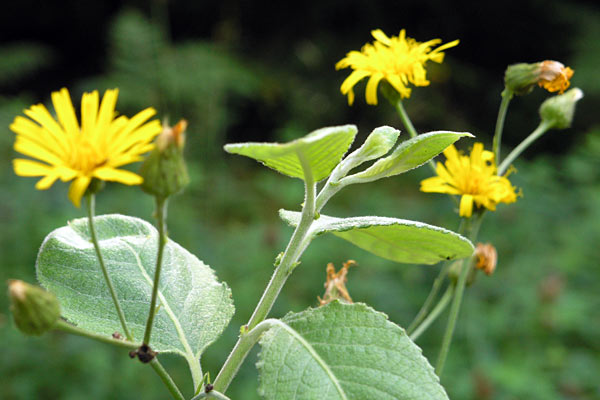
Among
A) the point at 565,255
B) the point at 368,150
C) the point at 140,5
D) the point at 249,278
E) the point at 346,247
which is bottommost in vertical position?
the point at 368,150

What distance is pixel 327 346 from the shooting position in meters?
0.66

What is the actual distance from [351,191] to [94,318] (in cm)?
439

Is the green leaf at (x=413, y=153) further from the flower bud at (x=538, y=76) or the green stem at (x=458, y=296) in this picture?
the flower bud at (x=538, y=76)

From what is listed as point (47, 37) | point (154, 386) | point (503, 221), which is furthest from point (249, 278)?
point (47, 37)

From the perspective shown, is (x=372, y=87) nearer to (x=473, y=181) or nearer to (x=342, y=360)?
(x=473, y=181)

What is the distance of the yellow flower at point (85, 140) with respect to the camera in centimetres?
56

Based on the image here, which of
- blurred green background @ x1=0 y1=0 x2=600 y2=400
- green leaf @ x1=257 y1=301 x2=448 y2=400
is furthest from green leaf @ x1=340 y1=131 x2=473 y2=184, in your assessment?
blurred green background @ x1=0 y1=0 x2=600 y2=400

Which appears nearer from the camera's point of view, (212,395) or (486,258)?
(212,395)

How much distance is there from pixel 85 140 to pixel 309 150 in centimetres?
A: 22

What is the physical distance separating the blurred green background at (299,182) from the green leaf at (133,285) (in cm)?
174

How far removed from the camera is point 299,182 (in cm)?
429

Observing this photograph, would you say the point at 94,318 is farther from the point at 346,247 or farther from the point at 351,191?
the point at 351,191

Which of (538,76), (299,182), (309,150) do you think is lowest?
(309,150)

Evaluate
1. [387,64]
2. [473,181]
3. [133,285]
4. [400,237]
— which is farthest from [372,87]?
[133,285]
